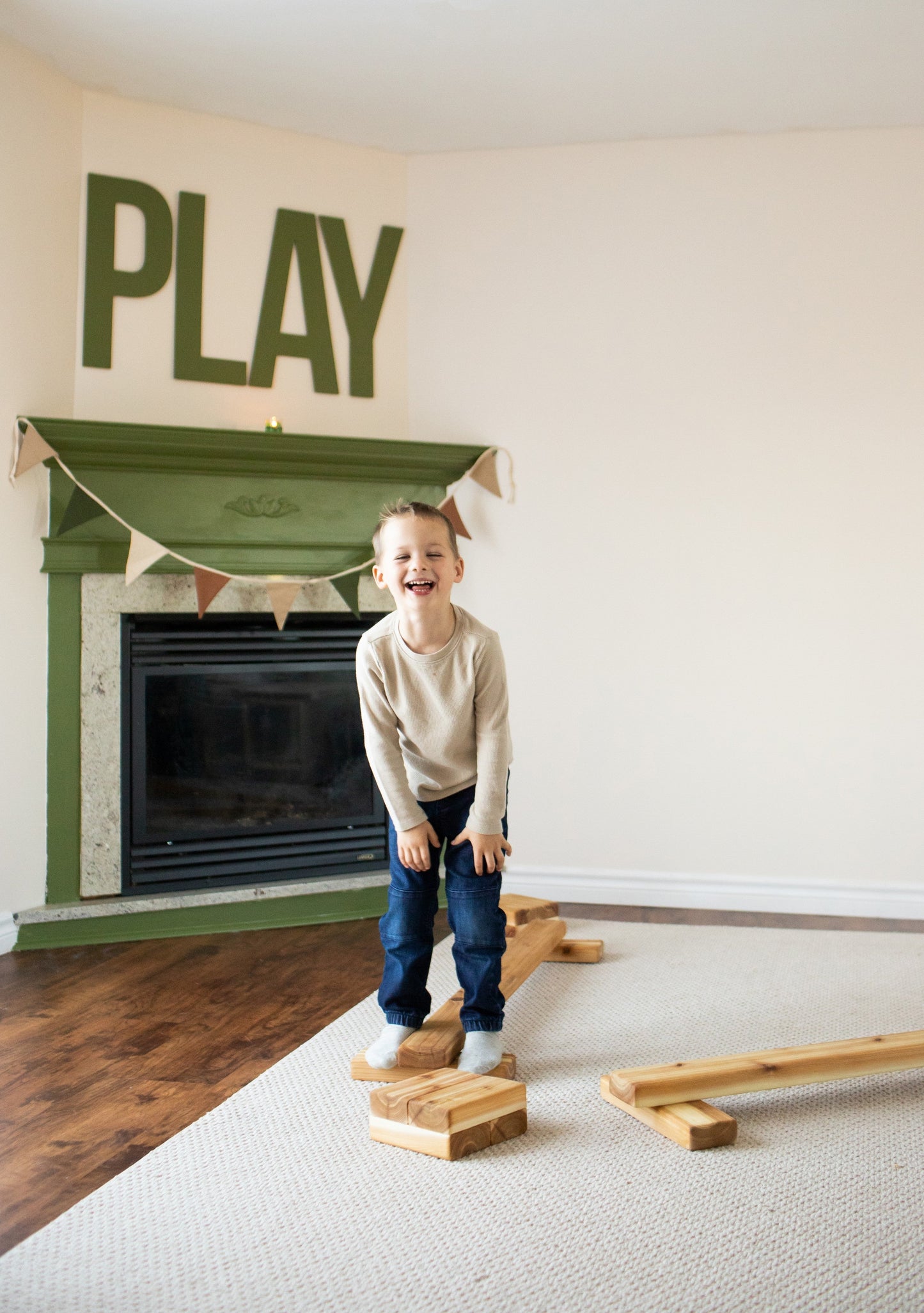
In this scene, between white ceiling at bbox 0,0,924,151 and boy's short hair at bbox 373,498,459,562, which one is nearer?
boy's short hair at bbox 373,498,459,562

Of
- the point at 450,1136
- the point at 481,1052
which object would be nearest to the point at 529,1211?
the point at 450,1136

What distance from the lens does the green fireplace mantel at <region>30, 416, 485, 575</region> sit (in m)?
2.78

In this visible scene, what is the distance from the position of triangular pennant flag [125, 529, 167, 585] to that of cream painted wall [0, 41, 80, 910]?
0.82 ft

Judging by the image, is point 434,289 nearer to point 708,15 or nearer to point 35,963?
point 708,15

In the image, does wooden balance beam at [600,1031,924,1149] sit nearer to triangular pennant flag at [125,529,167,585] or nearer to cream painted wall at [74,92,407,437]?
triangular pennant flag at [125,529,167,585]

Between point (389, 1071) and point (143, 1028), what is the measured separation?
598mm

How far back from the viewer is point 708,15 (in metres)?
2.51

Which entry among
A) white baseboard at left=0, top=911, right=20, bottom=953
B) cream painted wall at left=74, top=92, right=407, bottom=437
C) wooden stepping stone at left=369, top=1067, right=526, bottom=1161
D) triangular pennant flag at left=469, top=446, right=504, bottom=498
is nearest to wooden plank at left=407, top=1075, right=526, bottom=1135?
wooden stepping stone at left=369, top=1067, right=526, bottom=1161

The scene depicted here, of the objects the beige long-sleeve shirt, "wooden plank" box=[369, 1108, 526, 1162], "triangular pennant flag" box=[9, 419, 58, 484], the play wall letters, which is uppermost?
the play wall letters

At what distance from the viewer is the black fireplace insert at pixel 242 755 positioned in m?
2.91

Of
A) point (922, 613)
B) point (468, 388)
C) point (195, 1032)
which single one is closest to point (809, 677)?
point (922, 613)

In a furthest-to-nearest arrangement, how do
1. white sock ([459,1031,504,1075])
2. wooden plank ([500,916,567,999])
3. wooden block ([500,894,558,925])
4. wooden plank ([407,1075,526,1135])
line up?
wooden block ([500,894,558,925]), wooden plank ([500,916,567,999]), white sock ([459,1031,504,1075]), wooden plank ([407,1075,526,1135])

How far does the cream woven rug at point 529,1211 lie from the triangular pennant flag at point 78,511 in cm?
155

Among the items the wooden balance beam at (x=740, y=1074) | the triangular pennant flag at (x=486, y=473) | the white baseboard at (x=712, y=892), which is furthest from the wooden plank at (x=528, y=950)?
the triangular pennant flag at (x=486, y=473)
